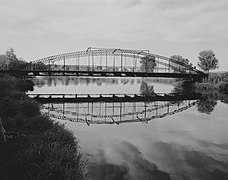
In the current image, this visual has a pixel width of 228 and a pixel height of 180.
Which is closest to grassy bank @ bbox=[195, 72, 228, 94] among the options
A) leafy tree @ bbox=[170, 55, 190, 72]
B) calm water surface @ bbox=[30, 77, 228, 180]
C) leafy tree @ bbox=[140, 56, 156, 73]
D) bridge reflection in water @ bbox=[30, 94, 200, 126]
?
leafy tree @ bbox=[170, 55, 190, 72]

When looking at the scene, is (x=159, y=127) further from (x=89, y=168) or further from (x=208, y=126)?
(x=89, y=168)

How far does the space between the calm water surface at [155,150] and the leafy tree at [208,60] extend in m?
72.0

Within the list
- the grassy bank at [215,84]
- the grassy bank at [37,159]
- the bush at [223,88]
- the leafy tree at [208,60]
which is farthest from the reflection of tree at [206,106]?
the leafy tree at [208,60]

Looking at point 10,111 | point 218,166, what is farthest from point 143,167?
point 10,111

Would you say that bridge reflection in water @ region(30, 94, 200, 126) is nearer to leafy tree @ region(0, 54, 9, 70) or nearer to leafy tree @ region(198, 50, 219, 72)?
leafy tree @ region(0, 54, 9, 70)

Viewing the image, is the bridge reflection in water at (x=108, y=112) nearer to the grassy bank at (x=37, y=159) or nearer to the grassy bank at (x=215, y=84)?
the grassy bank at (x=37, y=159)

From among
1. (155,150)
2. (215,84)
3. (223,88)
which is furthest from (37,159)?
(215,84)

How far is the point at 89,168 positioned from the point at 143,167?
255 cm

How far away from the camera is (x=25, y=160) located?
25.0 ft

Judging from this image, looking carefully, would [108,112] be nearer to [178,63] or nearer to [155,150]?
[155,150]

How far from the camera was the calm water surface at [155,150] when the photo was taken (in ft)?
32.4

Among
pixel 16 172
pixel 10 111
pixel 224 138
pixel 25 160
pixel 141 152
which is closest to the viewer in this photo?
pixel 16 172

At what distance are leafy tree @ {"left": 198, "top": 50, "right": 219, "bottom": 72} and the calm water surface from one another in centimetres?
7198

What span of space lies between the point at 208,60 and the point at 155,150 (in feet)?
271
